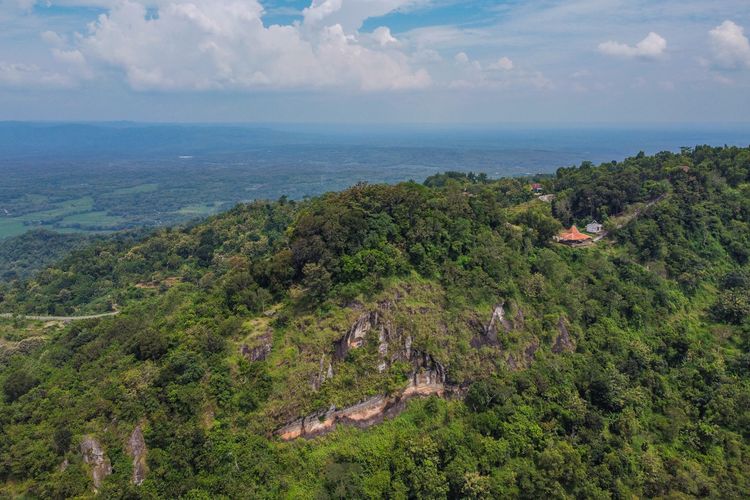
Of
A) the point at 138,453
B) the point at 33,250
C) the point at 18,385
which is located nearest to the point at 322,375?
the point at 138,453

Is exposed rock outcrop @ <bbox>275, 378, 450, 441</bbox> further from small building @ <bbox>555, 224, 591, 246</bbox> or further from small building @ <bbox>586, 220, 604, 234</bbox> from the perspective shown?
small building @ <bbox>586, 220, 604, 234</bbox>

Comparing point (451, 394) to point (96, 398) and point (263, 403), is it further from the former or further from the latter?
point (96, 398)

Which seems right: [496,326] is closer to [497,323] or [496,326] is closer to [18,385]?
[497,323]

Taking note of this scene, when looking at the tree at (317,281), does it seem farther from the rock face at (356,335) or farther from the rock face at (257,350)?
the rock face at (257,350)

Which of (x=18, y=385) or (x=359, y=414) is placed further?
(x=18, y=385)

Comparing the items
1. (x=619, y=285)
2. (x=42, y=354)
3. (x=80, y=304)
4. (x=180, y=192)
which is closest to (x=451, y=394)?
(x=619, y=285)

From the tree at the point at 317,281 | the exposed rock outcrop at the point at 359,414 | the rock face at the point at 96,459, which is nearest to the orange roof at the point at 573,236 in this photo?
the exposed rock outcrop at the point at 359,414
